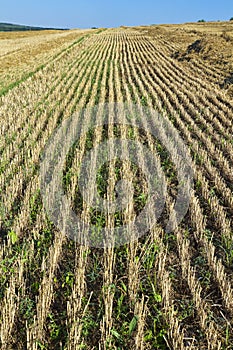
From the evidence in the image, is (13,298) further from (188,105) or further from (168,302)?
(188,105)

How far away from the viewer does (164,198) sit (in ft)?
19.6

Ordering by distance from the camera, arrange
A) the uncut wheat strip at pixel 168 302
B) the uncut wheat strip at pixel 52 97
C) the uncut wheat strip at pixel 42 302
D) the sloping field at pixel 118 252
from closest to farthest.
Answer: the uncut wheat strip at pixel 168 302 → the uncut wheat strip at pixel 42 302 → the sloping field at pixel 118 252 → the uncut wheat strip at pixel 52 97

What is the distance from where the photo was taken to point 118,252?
4730 millimetres

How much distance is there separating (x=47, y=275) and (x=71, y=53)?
24.6m

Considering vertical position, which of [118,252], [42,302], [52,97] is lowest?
[118,252]

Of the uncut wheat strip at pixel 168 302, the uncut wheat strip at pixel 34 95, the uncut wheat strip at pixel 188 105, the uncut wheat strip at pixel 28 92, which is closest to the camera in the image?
the uncut wheat strip at pixel 168 302

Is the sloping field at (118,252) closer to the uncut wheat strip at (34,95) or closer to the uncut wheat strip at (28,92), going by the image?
the uncut wheat strip at (34,95)

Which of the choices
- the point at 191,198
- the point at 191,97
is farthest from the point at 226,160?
the point at 191,97

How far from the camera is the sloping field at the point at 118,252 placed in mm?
3492

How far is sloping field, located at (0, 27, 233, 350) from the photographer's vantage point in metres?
3.49

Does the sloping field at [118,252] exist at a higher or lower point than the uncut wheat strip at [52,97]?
lower

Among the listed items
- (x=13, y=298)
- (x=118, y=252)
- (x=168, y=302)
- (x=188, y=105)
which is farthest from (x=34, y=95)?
(x=168, y=302)

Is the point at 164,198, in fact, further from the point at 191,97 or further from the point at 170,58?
the point at 170,58

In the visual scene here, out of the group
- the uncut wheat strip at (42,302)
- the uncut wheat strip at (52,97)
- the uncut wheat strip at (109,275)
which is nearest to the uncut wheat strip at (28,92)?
the uncut wheat strip at (52,97)
